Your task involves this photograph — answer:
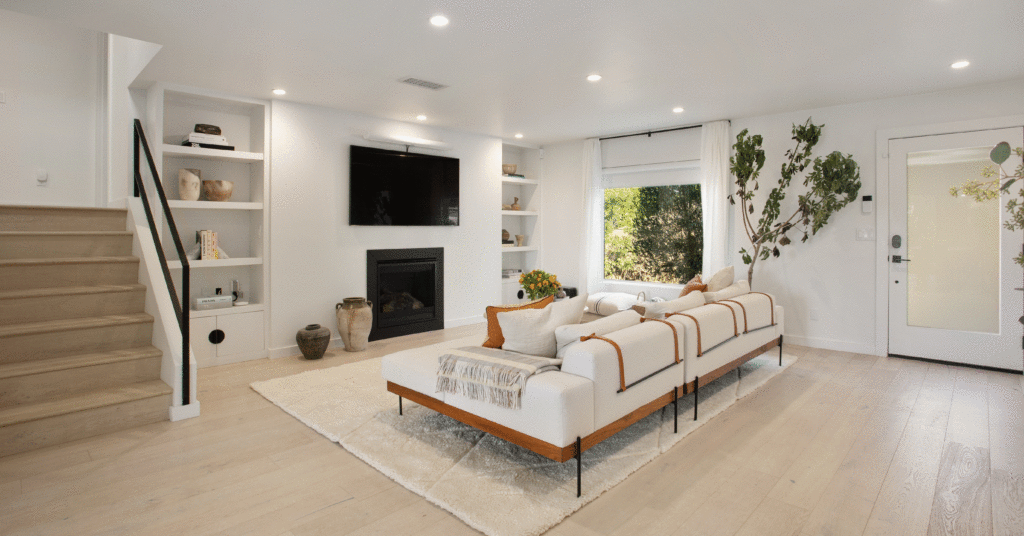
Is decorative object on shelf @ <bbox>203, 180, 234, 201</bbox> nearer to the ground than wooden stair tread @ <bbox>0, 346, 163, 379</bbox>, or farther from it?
farther from it

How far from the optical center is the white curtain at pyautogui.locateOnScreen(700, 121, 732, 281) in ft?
19.6

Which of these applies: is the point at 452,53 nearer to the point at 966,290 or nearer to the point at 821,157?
the point at 821,157

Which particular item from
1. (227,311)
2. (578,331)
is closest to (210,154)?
(227,311)

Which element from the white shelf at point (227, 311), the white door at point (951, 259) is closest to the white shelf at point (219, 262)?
the white shelf at point (227, 311)

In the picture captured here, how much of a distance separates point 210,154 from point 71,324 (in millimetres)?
1916

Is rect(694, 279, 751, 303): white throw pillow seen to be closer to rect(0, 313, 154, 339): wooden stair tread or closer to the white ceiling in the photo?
the white ceiling

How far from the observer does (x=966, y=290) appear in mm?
4707

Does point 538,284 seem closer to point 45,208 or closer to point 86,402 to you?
point 86,402

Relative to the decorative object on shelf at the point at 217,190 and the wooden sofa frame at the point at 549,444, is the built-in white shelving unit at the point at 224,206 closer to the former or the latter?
the decorative object on shelf at the point at 217,190

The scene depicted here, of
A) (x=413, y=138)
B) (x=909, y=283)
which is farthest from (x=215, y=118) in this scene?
(x=909, y=283)

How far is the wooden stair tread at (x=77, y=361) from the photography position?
10.1 ft

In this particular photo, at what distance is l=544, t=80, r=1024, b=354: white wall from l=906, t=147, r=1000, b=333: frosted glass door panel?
→ 31cm

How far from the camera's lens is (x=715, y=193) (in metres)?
6.05

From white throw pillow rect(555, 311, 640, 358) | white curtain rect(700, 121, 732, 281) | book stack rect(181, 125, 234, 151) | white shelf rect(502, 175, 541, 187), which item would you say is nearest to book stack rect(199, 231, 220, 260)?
book stack rect(181, 125, 234, 151)
